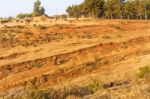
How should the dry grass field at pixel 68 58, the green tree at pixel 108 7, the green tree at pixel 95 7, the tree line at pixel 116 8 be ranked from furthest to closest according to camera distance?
the green tree at pixel 108 7 < the tree line at pixel 116 8 < the green tree at pixel 95 7 < the dry grass field at pixel 68 58

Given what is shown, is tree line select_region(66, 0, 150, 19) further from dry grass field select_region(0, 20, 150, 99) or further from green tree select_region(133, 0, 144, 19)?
dry grass field select_region(0, 20, 150, 99)

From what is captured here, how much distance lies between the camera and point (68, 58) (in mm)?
26391

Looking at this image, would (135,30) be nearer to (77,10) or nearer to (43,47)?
(43,47)

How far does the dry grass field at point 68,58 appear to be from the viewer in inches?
668

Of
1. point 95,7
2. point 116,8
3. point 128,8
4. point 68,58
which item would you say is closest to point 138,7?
point 128,8

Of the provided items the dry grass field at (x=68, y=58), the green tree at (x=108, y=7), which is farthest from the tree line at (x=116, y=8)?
the dry grass field at (x=68, y=58)

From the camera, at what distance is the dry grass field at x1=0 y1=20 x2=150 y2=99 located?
17.0 m

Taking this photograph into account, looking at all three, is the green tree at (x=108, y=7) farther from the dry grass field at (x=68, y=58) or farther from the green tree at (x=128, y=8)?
the dry grass field at (x=68, y=58)

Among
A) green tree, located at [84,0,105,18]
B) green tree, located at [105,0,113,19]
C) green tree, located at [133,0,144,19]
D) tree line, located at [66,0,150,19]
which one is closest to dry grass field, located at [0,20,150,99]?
green tree, located at [84,0,105,18]

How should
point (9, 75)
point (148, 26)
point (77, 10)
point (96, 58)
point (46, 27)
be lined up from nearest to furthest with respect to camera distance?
1. point (9, 75)
2. point (96, 58)
3. point (46, 27)
4. point (148, 26)
5. point (77, 10)

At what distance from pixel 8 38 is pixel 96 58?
1295 cm

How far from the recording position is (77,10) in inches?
3236

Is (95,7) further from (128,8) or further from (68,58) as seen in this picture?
(68,58)

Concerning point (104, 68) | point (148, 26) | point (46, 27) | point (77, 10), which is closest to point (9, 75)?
point (104, 68)
